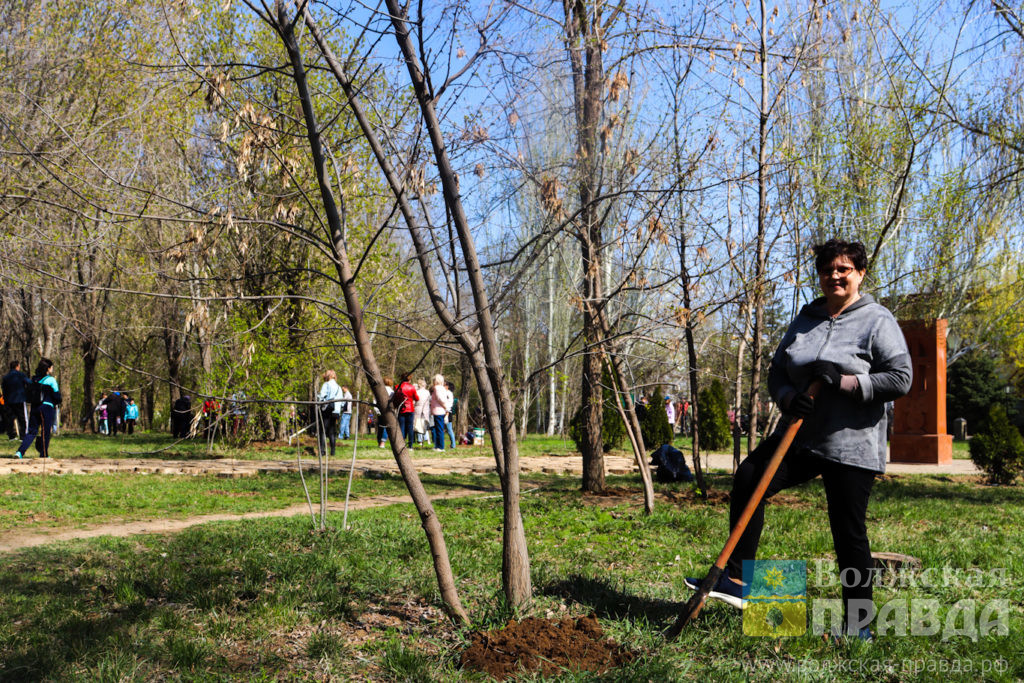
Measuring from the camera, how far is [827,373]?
350 cm

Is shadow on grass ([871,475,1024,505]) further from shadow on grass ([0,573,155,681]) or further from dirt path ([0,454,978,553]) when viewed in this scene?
shadow on grass ([0,573,155,681])

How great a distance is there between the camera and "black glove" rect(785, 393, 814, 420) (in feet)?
11.3

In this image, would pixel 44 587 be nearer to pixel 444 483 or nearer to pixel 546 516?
pixel 546 516

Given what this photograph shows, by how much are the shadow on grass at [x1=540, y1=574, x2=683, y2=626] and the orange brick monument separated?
1304 centimetres

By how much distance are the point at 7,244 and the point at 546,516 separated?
21.9 ft

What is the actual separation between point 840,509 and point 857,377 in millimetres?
598

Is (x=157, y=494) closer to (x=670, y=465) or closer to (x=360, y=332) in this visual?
(x=670, y=465)

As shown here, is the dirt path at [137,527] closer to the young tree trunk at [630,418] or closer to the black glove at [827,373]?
the young tree trunk at [630,418]

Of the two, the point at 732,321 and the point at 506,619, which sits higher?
the point at 732,321

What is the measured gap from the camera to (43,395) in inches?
527

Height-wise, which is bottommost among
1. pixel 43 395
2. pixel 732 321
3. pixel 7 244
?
pixel 43 395

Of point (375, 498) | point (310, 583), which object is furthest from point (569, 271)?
point (375, 498)

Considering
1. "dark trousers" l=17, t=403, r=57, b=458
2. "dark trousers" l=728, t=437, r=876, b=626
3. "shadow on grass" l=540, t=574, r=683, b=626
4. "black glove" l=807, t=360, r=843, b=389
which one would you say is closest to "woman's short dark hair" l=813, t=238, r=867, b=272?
"black glove" l=807, t=360, r=843, b=389

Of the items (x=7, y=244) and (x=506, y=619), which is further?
(x=7, y=244)
